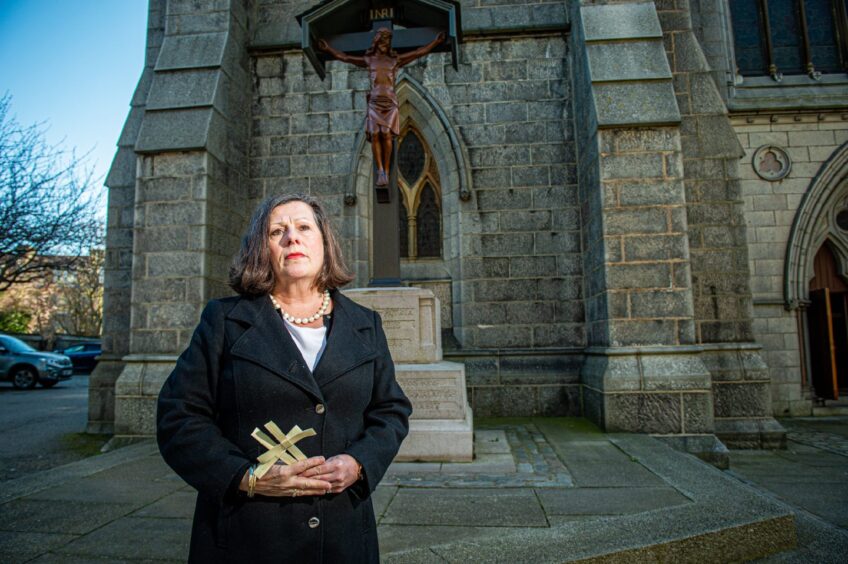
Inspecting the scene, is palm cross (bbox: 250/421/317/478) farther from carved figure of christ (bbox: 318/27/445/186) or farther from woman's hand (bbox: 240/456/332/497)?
carved figure of christ (bbox: 318/27/445/186)

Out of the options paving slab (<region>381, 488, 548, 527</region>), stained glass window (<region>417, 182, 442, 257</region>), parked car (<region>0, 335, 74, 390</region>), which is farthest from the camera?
parked car (<region>0, 335, 74, 390</region>)

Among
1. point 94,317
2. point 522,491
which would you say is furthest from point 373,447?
point 94,317

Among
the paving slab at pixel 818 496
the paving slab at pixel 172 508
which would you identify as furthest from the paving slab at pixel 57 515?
the paving slab at pixel 818 496

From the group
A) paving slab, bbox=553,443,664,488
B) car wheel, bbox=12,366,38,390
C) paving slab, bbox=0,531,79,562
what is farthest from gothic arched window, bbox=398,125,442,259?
car wheel, bbox=12,366,38,390

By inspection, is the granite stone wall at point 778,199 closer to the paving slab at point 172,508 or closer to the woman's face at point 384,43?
the woman's face at point 384,43

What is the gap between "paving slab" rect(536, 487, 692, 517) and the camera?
3.25 metres

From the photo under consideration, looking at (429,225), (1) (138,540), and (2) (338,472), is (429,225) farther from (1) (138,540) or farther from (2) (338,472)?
(2) (338,472)

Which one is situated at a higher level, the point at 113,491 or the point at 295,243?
the point at 295,243

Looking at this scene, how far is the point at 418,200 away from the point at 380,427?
6.95m

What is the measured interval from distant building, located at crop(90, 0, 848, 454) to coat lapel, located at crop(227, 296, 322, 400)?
4914mm

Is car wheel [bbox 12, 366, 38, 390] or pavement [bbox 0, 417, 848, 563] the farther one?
car wheel [bbox 12, 366, 38, 390]

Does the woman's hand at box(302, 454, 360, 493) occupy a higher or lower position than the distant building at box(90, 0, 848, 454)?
lower

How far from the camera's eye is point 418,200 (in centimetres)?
840

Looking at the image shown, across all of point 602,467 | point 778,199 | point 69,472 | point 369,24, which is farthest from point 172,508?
point 778,199
